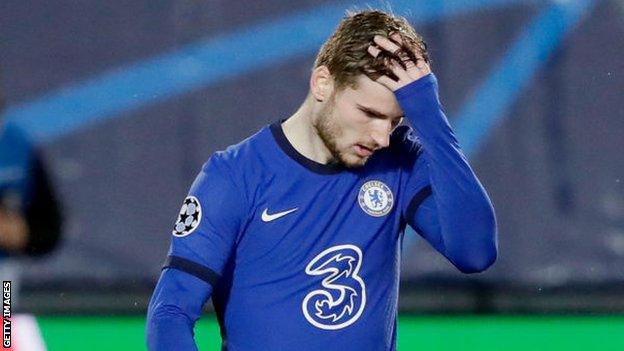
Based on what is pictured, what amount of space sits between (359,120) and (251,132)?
226cm

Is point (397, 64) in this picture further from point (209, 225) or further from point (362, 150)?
point (209, 225)

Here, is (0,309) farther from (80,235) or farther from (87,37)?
(87,37)

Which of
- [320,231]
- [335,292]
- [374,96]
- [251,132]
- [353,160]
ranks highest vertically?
[374,96]

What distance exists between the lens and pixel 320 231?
3.33 meters

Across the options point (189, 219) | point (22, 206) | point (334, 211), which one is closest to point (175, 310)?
point (189, 219)

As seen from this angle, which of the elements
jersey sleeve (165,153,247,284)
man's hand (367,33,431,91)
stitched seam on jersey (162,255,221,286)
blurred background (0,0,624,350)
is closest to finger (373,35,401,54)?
man's hand (367,33,431,91)

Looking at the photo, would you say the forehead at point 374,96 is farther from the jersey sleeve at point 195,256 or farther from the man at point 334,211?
the jersey sleeve at point 195,256

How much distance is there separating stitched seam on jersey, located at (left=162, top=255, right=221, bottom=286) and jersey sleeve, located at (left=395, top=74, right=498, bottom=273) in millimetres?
506

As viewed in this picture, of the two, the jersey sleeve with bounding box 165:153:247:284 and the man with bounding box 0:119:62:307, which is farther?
the man with bounding box 0:119:62:307

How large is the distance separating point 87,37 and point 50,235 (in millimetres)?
713

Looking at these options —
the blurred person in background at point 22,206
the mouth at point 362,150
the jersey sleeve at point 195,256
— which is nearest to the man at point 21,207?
the blurred person in background at point 22,206

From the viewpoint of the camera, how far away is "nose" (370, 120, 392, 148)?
3.22 meters

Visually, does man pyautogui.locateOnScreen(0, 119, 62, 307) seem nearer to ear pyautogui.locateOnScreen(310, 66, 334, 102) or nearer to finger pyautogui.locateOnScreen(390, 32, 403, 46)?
ear pyautogui.locateOnScreen(310, 66, 334, 102)

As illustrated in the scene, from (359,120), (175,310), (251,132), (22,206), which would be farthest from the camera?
(251,132)
